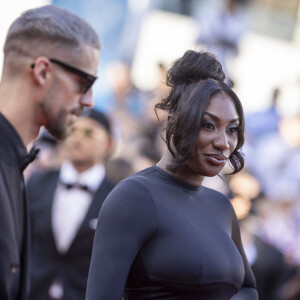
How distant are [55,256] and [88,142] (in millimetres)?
947

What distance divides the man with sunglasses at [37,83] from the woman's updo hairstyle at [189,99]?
0.46 meters

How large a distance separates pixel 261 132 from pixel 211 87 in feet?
24.6

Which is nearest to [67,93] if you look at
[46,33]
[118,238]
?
[46,33]

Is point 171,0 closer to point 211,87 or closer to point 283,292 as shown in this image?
point 283,292

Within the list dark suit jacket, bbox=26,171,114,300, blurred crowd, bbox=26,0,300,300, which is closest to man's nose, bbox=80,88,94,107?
dark suit jacket, bbox=26,171,114,300

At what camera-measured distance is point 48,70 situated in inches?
126

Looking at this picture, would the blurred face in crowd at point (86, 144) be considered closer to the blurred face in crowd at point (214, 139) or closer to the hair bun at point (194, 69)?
the hair bun at point (194, 69)

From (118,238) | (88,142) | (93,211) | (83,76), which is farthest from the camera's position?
(88,142)

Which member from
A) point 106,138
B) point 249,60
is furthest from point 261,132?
point 106,138

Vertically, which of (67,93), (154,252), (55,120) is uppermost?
(67,93)

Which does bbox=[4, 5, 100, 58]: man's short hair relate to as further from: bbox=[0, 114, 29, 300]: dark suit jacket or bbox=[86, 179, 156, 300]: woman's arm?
bbox=[86, 179, 156, 300]: woman's arm

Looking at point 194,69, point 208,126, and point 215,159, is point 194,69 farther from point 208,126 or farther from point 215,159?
point 215,159

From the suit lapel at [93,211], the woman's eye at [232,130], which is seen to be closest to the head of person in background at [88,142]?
the suit lapel at [93,211]

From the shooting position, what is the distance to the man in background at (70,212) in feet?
16.8
